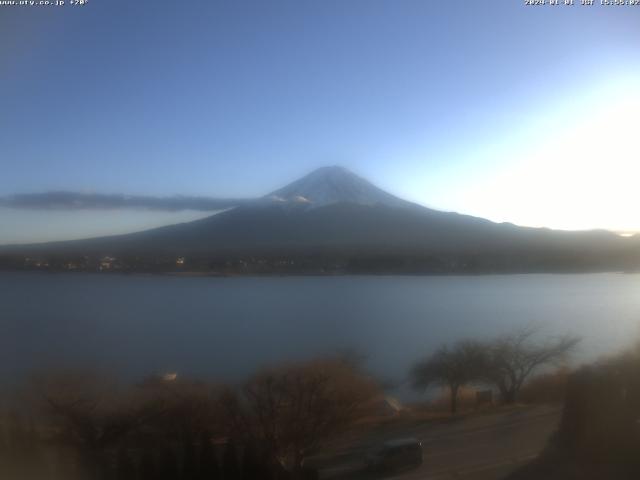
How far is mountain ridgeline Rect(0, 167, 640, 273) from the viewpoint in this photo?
3.35m

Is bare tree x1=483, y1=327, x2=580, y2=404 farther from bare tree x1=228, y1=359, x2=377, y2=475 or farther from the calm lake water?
bare tree x1=228, y1=359, x2=377, y2=475

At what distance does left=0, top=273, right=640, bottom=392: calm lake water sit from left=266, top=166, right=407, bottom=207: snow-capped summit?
663 mm

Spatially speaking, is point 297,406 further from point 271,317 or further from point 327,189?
point 327,189

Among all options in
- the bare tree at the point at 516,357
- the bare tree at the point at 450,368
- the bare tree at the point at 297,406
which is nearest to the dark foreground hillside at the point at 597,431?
the bare tree at the point at 516,357

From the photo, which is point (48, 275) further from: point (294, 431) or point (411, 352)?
point (411, 352)

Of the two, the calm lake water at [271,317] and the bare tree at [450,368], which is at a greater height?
the calm lake water at [271,317]

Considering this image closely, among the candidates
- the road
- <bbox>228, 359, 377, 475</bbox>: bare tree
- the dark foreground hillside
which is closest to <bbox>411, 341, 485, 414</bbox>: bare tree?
the road

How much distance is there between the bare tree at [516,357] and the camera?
10.6ft

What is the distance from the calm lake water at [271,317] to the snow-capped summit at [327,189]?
66 cm

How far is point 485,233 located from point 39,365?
10.1ft

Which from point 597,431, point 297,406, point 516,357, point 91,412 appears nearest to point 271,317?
point 297,406

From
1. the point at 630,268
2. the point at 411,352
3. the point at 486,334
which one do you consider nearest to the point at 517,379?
the point at 486,334

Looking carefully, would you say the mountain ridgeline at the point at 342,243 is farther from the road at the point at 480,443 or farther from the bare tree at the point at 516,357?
the road at the point at 480,443

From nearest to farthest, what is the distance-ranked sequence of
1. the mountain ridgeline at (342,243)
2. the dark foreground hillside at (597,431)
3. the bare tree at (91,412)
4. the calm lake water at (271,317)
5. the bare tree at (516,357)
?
the bare tree at (91,412) → the dark foreground hillside at (597,431) → the calm lake water at (271,317) → the bare tree at (516,357) → the mountain ridgeline at (342,243)
